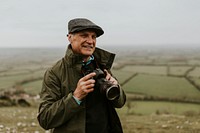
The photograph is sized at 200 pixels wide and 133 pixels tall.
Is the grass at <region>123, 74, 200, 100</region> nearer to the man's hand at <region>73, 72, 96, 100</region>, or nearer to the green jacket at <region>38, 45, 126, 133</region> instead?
the green jacket at <region>38, 45, 126, 133</region>

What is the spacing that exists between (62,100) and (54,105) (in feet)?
0.34

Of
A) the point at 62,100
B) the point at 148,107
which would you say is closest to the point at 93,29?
the point at 62,100

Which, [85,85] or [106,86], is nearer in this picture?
[85,85]

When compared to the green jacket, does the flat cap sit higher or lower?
higher

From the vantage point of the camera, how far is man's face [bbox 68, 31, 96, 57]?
2.79 meters

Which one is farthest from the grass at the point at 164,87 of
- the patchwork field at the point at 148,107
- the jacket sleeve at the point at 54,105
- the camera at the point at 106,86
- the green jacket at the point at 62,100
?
the jacket sleeve at the point at 54,105

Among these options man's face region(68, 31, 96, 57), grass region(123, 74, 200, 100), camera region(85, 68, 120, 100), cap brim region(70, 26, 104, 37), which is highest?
cap brim region(70, 26, 104, 37)

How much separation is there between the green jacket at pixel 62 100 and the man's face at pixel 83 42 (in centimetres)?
8

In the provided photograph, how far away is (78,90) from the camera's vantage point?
2568mm

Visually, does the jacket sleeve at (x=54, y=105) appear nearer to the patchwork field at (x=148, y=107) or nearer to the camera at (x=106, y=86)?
the camera at (x=106, y=86)

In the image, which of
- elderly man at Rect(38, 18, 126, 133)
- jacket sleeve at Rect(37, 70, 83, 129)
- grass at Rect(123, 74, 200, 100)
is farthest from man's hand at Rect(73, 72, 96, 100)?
grass at Rect(123, 74, 200, 100)

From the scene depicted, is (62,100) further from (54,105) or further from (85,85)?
(85,85)

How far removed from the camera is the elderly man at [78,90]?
2.61m

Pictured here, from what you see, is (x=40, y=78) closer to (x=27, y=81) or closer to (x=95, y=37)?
(x=27, y=81)
